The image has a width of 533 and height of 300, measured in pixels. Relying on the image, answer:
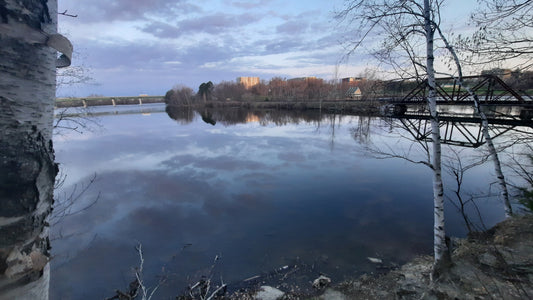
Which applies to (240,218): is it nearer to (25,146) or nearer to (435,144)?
(435,144)

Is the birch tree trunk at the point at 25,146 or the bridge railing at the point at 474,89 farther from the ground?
the bridge railing at the point at 474,89

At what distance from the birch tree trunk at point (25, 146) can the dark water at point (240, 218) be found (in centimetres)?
450

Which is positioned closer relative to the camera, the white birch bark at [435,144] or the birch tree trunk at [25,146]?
the birch tree trunk at [25,146]

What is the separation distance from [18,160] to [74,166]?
15.9 metres

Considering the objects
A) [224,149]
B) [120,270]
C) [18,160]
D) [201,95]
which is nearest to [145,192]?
[120,270]

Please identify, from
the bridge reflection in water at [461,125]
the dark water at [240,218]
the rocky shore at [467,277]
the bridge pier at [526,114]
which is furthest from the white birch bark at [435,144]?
the bridge pier at [526,114]

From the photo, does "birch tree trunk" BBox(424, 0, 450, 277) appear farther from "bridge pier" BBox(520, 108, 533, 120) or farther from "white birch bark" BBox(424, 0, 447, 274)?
"bridge pier" BBox(520, 108, 533, 120)

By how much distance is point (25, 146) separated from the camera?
1.05 m

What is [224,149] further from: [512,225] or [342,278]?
[512,225]

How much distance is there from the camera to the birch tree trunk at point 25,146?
0.97 metres

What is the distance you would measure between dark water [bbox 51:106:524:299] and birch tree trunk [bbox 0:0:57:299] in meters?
4.50

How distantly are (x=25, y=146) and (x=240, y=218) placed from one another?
7.60 m

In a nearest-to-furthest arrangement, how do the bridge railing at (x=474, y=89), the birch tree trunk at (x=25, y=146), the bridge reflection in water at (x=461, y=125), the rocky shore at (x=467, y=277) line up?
the birch tree trunk at (x=25, y=146), the rocky shore at (x=467, y=277), the bridge reflection in water at (x=461, y=125), the bridge railing at (x=474, y=89)

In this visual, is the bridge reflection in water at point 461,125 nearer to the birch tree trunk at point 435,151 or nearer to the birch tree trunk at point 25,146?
the birch tree trunk at point 435,151
